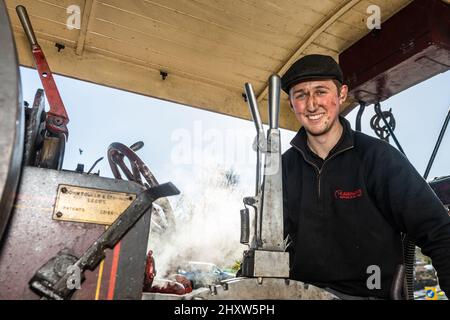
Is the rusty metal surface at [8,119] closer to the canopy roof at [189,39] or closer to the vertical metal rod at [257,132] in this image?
the vertical metal rod at [257,132]

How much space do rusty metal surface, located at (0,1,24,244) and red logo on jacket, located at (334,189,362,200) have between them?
4.64 feet

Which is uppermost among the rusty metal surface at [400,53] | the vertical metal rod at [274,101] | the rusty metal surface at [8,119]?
the rusty metal surface at [400,53]

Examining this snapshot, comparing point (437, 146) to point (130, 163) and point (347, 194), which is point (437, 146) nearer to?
point (347, 194)

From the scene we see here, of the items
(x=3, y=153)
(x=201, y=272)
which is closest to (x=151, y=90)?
(x=201, y=272)

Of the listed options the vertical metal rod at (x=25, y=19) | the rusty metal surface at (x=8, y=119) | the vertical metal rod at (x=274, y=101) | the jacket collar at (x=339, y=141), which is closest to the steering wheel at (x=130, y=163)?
the vertical metal rod at (x=25, y=19)

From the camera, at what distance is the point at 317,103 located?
1764 mm

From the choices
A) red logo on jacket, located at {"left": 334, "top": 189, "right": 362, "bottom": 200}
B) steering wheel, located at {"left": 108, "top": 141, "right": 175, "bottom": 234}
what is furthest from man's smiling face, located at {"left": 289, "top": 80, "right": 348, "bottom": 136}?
steering wheel, located at {"left": 108, "top": 141, "right": 175, "bottom": 234}

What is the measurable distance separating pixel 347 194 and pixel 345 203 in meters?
0.05

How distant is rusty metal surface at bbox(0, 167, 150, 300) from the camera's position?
91 cm

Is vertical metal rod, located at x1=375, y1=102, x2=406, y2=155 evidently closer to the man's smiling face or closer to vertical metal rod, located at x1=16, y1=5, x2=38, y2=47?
the man's smiling face

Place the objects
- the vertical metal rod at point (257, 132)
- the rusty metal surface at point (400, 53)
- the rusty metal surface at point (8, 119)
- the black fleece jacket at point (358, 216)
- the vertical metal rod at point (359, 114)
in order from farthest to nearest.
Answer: the vertical metal rod at point (359, 114), the rusty metal surface at point (400, 53), the black fleece jacket at point (358, 216), the vertical metal rod at point (257, 132), the rusty metal surface at point (8, 119)

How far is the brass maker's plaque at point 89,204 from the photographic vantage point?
96 cm

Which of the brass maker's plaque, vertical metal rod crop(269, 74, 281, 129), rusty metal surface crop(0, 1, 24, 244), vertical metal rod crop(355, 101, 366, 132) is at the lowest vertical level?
the brass maker's plaque

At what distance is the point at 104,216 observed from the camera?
1000 millimetres
